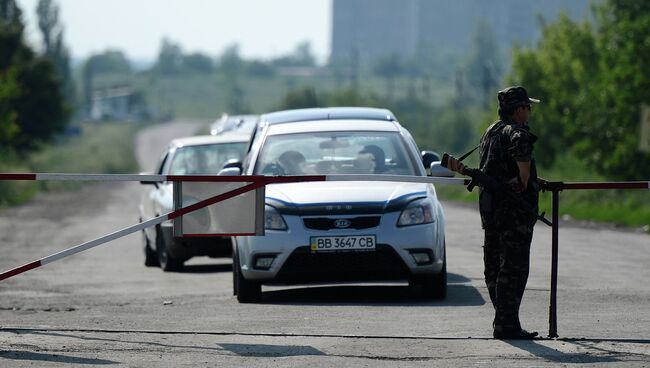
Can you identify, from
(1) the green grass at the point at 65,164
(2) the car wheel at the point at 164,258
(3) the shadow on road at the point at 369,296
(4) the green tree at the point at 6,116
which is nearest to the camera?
(3) the shadow on road at the point at 369,296

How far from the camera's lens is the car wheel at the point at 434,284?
12.5 metres

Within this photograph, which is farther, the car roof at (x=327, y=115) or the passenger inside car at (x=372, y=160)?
the car roof at (x=327, y=115)

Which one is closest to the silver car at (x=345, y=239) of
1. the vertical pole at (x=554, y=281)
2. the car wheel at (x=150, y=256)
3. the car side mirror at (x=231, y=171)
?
the car side mirror at (x=231, y=171)

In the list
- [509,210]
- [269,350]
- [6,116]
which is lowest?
[6,116]

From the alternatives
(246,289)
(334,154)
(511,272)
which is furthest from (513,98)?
(334,154)

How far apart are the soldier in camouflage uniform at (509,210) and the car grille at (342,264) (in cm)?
256

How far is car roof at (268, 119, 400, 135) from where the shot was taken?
45.4 ft

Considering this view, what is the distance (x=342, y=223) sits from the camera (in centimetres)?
1222

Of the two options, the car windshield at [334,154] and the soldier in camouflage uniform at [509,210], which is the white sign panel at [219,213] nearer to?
Result: the soldier in camouflage uniform at [509,210]

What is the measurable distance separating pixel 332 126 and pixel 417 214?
1886mm

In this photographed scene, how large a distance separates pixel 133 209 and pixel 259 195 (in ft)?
97.9

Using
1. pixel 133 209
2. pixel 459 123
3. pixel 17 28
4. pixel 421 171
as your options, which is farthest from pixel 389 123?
pixel 459 123

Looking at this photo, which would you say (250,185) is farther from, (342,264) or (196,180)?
(342,264)

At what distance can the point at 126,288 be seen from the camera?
1530cm
